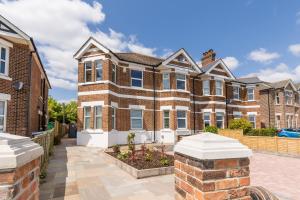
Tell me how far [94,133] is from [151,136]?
18.2 ft

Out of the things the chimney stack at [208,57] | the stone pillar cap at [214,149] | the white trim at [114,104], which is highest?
the chimney stack at [208,57]

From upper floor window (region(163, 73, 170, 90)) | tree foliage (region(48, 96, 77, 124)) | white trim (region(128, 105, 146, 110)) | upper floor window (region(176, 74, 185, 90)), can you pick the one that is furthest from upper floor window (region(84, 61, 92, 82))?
tree foliage (region(48, 96, 77, 124))

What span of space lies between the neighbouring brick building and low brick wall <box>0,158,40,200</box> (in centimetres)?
1412

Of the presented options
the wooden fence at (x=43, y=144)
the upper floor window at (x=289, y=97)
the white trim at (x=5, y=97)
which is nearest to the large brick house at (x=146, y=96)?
the white trim at (x=5, y=97)

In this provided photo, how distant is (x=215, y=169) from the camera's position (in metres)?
1.95

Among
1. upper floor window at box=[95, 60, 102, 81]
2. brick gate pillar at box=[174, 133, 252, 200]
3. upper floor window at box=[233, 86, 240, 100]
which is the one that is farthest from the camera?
upper floor window at box=[233, 86, 240, 100]

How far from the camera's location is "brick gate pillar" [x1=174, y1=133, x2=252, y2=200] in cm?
193

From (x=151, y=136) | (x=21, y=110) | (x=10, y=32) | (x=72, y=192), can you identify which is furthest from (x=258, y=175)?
(x=10, y=32)

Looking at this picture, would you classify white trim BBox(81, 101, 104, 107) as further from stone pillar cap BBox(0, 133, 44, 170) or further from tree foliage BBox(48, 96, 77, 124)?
tree foliage BBox(48, 96, 77, 124)

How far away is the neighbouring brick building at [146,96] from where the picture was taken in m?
16.6

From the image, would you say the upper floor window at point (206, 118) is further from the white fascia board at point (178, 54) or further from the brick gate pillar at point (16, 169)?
the brick gate pillar at point (16, 169)

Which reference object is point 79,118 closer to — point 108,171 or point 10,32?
point 10,32

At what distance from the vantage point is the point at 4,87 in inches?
461

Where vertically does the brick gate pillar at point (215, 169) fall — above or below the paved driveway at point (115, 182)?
above
